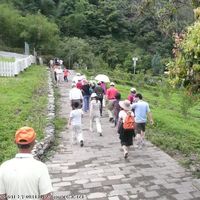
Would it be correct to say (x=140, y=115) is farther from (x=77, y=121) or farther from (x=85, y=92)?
(x=85, y=92)

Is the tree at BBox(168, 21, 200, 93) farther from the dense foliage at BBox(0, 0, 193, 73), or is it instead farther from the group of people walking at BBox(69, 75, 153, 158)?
the dense foliage at BBox(0, 0, 193, 73)

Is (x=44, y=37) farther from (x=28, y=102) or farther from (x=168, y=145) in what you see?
(x=168, y=145)

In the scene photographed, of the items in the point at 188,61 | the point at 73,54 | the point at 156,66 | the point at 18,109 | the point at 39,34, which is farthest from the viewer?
the point at 156,66

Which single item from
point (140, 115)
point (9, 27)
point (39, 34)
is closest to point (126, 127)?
point (140, 115)

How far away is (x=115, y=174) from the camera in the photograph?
9.42 m

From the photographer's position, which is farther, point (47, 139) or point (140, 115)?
point (140, 115)

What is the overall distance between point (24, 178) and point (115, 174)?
5035mm

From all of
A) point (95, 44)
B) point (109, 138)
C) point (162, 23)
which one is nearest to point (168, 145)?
point (109, 138)

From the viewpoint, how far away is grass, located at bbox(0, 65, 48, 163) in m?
11.9

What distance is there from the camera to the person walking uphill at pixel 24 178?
4.62 m

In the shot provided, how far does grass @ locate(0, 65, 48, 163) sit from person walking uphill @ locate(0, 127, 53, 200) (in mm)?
5453

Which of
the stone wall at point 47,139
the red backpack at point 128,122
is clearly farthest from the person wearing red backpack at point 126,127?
the stone wall at point 47,139

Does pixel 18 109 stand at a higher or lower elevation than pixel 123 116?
lower

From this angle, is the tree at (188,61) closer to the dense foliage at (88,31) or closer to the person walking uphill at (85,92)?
the person walking uphill at (85,92)
